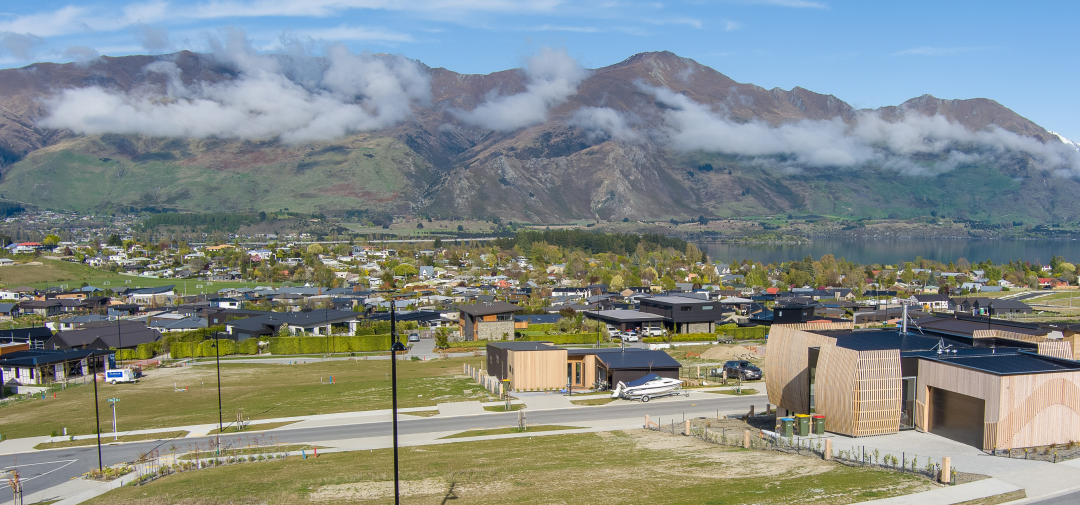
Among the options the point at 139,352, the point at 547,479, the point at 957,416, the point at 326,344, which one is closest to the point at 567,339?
the point at 326,344

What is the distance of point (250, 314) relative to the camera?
8325cm

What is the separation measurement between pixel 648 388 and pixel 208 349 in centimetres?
4532

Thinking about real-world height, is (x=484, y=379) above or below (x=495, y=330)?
above

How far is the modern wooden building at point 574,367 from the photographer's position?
42575 mm

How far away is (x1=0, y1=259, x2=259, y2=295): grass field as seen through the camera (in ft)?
411

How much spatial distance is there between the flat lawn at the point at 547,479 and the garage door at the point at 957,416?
5.42 m

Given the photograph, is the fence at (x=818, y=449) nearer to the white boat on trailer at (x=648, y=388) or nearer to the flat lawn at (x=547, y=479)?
the flat lawn at (x=547, y=479)

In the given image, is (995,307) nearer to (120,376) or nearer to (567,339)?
(567,339)

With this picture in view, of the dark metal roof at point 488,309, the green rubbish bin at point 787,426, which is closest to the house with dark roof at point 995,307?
the dark metal roof at point 488,309

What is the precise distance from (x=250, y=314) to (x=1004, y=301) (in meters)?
92.5

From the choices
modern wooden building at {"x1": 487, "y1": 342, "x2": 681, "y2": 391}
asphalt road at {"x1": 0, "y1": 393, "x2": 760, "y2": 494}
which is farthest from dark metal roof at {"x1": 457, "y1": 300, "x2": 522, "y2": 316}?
asphalt road at {"x1": 0, "y1": 393, "x2": 760, "y2": 494}

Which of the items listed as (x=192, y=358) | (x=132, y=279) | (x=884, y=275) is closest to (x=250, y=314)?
(x=192, y=358)

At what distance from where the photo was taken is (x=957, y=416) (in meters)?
24.8

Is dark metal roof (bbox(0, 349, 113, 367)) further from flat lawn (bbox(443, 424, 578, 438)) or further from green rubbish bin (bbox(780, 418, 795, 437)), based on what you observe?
green rubbish bin (bbox(780, 418, 795, 437))
